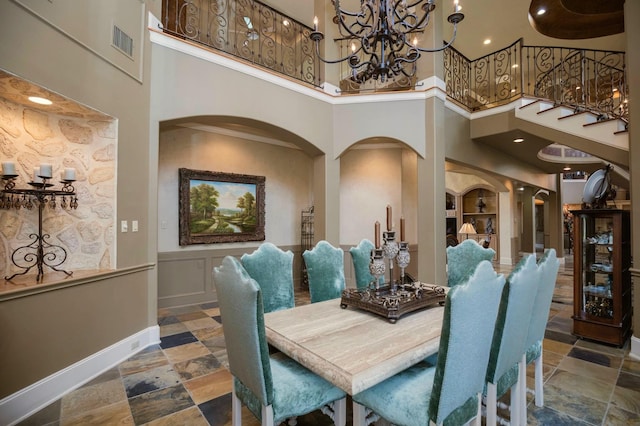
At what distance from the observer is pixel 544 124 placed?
15.0 ft

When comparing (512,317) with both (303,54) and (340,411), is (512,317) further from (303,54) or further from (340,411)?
(303,54)

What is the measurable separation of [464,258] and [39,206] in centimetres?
393

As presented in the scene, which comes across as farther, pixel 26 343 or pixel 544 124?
pixel 544 124

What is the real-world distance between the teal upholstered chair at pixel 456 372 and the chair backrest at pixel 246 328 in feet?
1.79

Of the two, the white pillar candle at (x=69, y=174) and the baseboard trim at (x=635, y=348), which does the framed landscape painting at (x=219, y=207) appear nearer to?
the white pillar candle at (x=69, y=174)

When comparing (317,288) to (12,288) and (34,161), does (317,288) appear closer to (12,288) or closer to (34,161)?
(12,288)

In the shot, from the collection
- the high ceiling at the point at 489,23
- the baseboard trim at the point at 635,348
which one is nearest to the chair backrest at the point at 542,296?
the baseboard trim at the point at 635,348

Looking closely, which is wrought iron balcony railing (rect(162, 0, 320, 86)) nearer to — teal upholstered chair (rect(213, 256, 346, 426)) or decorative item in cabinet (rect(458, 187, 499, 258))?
teal upholstered chair (rect(213, 256, 346, 426))

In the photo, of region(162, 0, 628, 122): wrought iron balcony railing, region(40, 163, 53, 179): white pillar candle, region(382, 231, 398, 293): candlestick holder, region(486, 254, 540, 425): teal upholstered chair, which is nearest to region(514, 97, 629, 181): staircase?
region(162, 0, 628, 122): wrought iron balcony railing

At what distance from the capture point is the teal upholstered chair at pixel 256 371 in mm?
1360

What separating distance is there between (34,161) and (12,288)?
1.19 metres

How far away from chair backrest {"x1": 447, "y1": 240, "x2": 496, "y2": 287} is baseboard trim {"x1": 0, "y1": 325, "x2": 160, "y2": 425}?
3.29 m

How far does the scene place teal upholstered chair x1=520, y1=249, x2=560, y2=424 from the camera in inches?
76.6

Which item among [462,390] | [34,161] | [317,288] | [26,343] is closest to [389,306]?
[462,390]
